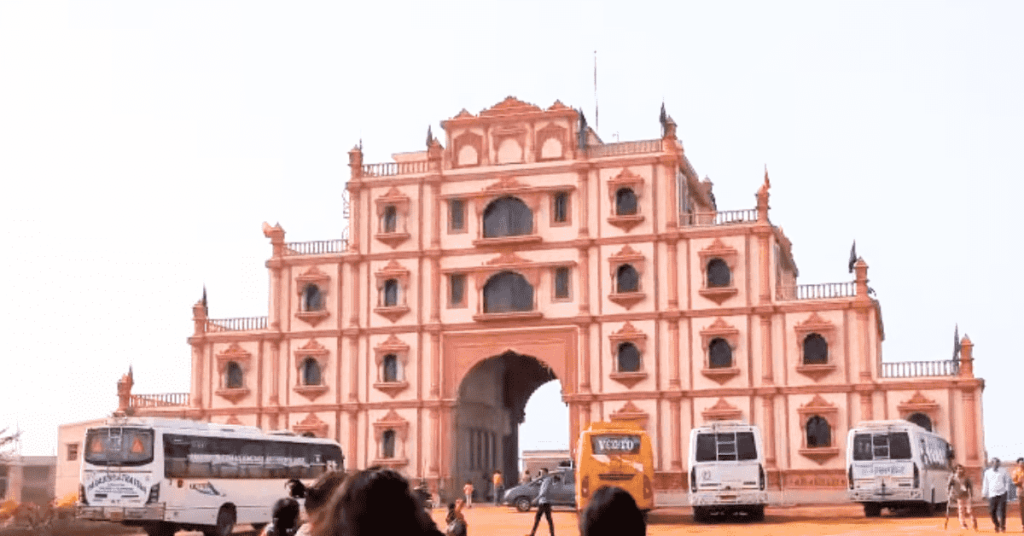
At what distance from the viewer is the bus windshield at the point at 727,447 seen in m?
39.1

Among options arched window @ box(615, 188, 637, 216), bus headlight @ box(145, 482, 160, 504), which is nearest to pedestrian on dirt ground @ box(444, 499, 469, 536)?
bus headlight @ box(145, 482, 160, 504)

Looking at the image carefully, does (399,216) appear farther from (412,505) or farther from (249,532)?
(412,505)

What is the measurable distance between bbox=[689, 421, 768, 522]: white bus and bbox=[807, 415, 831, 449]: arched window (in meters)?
13.4

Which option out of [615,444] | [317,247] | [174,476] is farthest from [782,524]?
[317,247]

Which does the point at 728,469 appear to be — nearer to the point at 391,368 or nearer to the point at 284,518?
the point at 391,368

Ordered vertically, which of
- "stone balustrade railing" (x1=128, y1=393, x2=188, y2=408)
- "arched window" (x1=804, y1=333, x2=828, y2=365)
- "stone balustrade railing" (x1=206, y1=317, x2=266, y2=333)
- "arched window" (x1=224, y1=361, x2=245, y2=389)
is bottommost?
"stone balustrade railing" (x1=128, y1=393, x2=188, y2=408)

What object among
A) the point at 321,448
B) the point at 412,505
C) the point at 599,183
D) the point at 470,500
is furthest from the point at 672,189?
the point at 412,505

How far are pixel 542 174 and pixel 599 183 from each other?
2319mm

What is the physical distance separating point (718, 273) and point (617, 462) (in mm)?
17908

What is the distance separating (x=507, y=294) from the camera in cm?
5625

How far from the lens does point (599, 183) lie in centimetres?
5553

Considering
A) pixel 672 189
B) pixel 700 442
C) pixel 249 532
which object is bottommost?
pixel 249 532

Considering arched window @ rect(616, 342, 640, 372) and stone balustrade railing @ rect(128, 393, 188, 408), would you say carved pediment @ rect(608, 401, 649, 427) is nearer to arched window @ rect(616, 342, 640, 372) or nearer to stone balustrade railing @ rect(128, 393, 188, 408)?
arched window @ rect(616, 342, 640, 372)

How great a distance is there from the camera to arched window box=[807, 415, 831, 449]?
52375 mm
